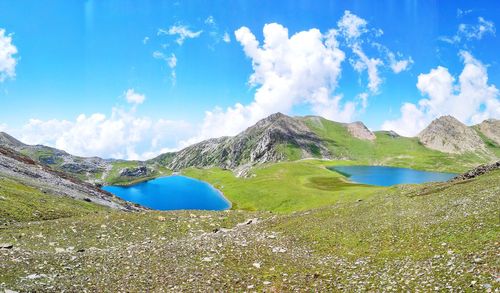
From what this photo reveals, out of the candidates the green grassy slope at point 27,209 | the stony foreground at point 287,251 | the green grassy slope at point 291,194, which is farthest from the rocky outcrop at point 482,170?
the green grassy slope at point 27,209

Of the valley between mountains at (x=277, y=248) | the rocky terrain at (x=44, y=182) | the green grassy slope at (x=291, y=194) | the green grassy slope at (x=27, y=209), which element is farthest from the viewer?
the green grassy slope at (x=291, y=194)

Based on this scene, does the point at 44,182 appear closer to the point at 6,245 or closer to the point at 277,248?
the point at 6,245

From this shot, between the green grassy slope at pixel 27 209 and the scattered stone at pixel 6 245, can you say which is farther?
the green grassy slope at pixel 27 209

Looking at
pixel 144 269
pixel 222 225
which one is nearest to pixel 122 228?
pixel 222 225

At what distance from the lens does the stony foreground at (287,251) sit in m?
19.6

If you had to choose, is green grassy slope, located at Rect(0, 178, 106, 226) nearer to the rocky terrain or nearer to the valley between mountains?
the valley between mountains

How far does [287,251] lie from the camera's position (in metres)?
27.8

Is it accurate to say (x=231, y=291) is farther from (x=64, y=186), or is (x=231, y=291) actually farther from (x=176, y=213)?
(x=64, y=186)

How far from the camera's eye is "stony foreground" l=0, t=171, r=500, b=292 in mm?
19578

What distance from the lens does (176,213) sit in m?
46.2

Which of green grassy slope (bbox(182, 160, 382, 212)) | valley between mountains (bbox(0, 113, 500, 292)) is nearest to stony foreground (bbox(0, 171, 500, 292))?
valley between mountains (bbox(0, 113, 500, 292))

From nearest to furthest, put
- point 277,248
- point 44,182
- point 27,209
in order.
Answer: point 277,248, point 27,209, point 44,182

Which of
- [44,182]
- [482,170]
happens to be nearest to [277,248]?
[482,170]

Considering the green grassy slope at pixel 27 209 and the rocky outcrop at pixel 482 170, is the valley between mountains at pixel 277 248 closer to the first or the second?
the rocky outcrop at pixel 482 170
